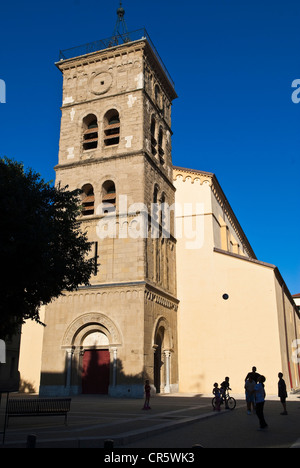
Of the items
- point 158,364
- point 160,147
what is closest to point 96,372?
point 158,364

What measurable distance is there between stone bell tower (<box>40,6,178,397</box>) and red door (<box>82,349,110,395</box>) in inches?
2.2

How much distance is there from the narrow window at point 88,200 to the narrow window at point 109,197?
862 mm

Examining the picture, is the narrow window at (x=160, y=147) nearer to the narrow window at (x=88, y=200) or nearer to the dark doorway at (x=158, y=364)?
the narrow window at (x=88, y=200)

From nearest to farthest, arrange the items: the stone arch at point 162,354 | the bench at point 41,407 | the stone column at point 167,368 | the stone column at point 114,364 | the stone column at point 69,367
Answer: the bench at point 41,407
the stone column at point 114,364
the stone column at point 69,367
the stone arch at point 162,354
the stone column at point 167,368

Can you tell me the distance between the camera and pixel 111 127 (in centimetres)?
3031

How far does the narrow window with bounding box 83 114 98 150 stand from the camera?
3099cm

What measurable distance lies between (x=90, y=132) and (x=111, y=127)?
1.73m

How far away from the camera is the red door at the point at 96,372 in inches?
990

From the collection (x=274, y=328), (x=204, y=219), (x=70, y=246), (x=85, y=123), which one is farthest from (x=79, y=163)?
(x=274, y=328)

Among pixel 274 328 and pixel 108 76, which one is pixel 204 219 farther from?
pixel 108 76

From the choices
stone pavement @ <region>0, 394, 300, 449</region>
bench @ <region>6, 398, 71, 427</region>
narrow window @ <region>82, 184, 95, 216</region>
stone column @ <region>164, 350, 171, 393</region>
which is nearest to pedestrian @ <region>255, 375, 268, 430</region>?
stone pavement @ <region>0, 394, 300, 449</region>

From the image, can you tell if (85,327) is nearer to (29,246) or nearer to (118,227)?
(118,227)

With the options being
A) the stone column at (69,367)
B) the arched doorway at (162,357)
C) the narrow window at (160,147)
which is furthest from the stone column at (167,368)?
the narrow window at (160,147)
